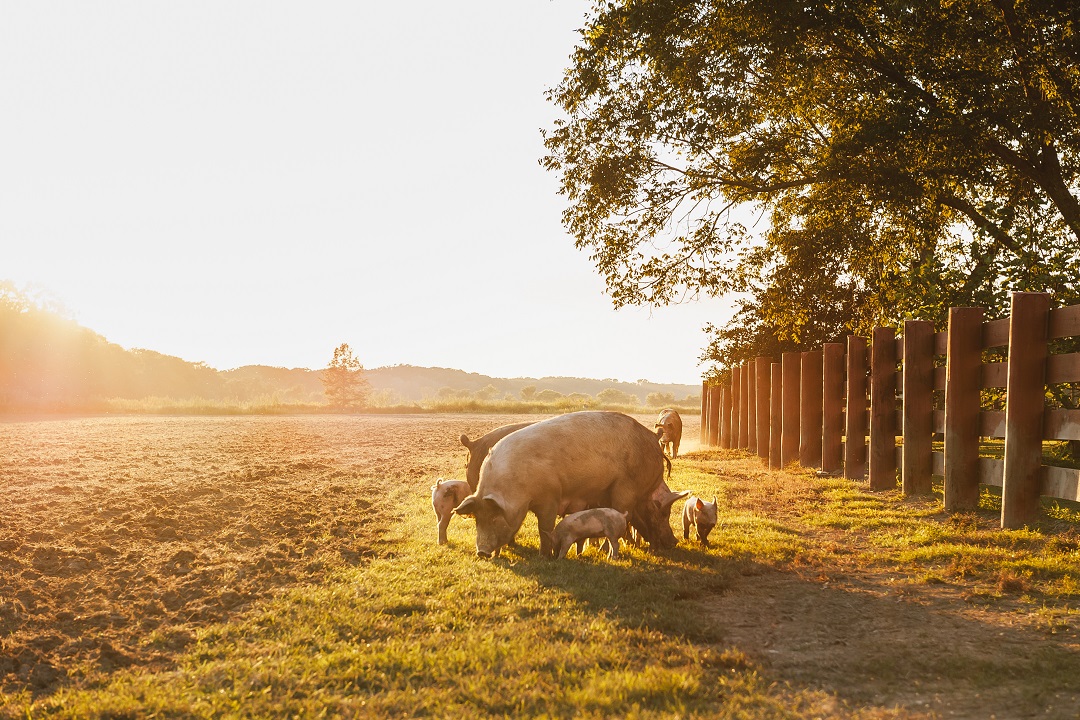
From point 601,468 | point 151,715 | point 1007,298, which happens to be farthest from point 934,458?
point 151,715

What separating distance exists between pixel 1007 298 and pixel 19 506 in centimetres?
1522

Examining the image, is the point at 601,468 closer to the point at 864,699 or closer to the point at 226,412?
the point at 864,699

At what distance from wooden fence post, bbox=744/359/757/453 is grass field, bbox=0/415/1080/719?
29.5ft

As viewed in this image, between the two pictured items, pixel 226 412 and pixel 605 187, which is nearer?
pixel 605 187

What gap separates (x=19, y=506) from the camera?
1119 cm

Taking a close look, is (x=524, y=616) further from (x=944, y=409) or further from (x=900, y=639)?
(x=944, y=409)

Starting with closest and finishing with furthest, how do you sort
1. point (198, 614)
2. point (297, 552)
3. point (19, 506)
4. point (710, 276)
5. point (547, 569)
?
Answer: point (198, 614) → point (547, 569) → point (297, 552) → point (19, 506) → point (710, 276)

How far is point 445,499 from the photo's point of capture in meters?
9.62

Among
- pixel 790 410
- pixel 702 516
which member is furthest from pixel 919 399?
pixel 790 410

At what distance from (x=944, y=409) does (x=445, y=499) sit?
7.02 metres

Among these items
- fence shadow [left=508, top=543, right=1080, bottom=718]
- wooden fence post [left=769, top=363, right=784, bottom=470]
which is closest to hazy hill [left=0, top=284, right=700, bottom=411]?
wooden fence post [left=769, top=363, right=784, bottom=470]

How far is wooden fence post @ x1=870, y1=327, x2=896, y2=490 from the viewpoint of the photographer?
1234 cm

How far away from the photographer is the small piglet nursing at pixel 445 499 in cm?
948

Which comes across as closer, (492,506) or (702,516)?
(492,506)
